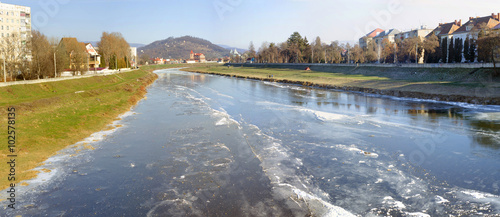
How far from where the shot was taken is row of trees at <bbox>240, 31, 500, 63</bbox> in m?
54.3

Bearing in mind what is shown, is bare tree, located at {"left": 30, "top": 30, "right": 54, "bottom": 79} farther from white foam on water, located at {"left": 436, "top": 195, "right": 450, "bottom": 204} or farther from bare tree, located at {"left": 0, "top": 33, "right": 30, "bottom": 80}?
white foam on water, located at {"left": 436, "top": 195, "right": 450, "bottom": 204}

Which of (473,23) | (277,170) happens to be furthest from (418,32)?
(277,170)

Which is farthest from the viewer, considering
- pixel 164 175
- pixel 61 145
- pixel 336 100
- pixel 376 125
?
pixel 336 100

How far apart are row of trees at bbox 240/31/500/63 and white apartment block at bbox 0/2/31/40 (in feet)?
256

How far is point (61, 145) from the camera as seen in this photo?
1966cm

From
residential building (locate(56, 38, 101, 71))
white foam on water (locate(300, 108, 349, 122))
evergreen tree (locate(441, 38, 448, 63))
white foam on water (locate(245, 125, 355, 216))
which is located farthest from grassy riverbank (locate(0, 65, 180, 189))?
evergreen tree (locate(441, 38, 448, 63))

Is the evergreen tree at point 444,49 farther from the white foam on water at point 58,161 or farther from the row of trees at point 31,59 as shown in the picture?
the row of trees at point 31,59

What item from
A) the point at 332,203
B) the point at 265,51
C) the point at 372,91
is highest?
the point at 265,51

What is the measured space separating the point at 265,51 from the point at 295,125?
128 metres

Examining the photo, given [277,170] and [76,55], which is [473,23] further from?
[76,55]

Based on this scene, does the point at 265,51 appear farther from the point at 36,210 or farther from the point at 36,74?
the point at 36,210

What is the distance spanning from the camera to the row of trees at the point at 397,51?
54319 mm

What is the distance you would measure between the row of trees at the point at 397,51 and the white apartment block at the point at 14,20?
256 ft

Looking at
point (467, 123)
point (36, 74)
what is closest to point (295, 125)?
point (467, 123)
